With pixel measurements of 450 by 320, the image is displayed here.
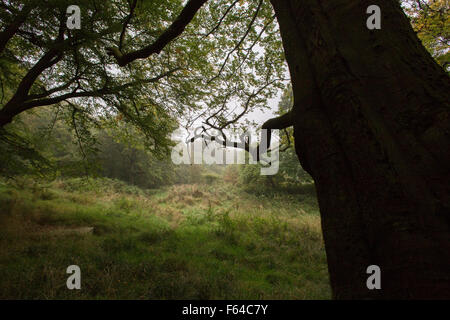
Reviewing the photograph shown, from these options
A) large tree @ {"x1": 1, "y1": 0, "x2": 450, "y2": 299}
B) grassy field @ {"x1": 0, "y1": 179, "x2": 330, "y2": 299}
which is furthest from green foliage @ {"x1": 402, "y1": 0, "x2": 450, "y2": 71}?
grassy field @ {"x1": 0, "y1": 179, "x2": 330, "y2": 299}

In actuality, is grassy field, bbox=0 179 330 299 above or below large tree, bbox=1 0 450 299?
below

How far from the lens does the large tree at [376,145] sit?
41.1 inches

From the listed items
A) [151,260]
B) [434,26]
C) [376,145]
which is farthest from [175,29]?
[434,26]

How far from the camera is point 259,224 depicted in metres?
8.95

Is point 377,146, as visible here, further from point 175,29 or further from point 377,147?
point 175,29

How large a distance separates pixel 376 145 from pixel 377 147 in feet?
0.05

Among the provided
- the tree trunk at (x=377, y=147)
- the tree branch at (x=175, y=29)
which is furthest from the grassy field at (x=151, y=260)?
the tree branch at (x=175, y=29)

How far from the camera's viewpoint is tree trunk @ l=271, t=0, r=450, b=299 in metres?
1.04

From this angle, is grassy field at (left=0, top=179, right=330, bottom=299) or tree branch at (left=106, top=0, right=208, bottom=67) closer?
tree branch at (left=106, top=0, right=208, bottom=67)

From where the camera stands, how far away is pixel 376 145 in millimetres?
1209

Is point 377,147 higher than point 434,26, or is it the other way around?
point 434,26

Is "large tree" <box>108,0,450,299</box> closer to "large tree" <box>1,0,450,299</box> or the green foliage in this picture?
"large tree" <box>1,0,450,299</box>

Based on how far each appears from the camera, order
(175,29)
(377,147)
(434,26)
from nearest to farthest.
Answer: (377,147) → (175,29) → (434,26)
